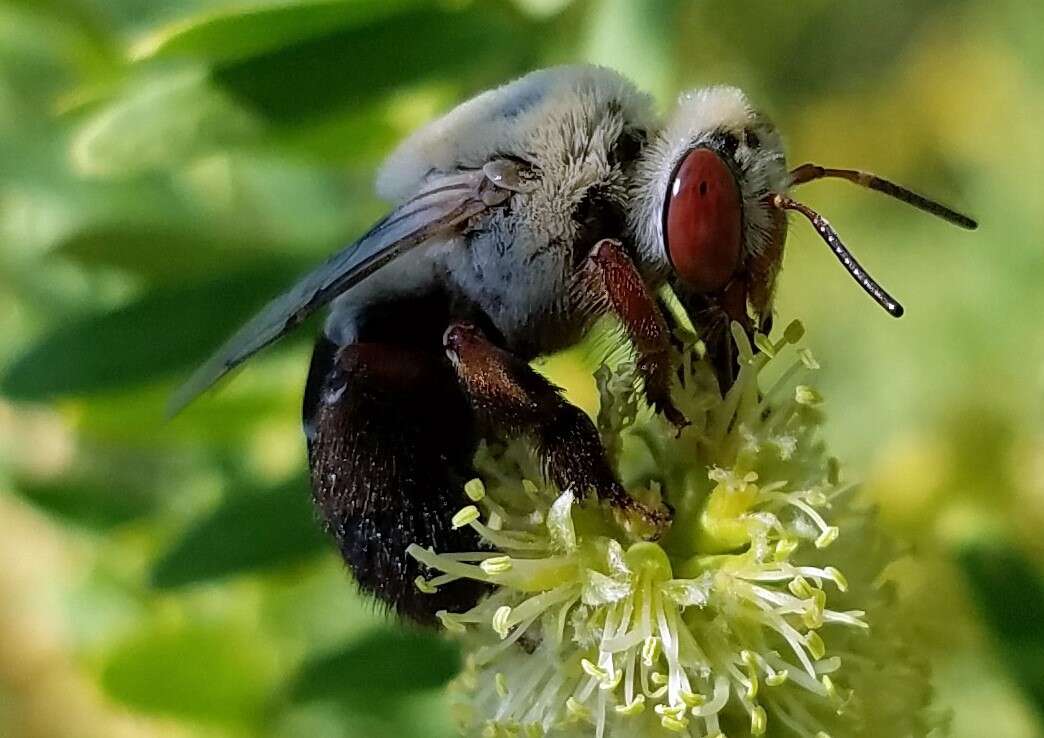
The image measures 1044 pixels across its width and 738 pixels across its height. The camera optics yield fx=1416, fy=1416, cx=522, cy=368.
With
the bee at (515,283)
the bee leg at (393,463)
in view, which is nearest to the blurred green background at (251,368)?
the bee at (515,283)

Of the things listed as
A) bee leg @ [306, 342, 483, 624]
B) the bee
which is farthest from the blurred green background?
bee leg @ [306, 342, 483, 624]

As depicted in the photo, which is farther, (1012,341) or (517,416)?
(1012,341)

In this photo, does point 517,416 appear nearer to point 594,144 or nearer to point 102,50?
point 594,144

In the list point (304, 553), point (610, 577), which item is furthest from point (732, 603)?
point (304, 553)

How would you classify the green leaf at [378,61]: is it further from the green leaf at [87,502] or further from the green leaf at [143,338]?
the green leaf at [87,502]

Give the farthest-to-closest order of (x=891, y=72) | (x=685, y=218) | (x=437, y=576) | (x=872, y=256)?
(x=891, y=72) < (x=872, y=256) < (x=437, y=576) < (x=685, y=218)
